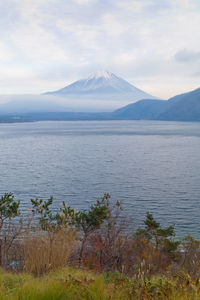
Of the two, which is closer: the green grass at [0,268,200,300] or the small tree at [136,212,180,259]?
the green grass at [0,268,200,300]

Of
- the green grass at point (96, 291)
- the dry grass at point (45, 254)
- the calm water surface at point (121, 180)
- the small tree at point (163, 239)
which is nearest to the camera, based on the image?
the green grass at point (96, 291)

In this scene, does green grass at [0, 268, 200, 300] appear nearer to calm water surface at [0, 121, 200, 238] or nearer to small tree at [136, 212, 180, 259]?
small tree at [136, 212, 180, 259]

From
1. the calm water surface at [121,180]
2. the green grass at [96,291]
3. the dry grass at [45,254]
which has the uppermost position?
the green grass at [96,291]

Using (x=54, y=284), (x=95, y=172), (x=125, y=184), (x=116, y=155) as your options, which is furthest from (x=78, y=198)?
(x=116, y=155)

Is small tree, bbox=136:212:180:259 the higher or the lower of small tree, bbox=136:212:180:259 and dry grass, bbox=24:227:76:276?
Answer: the lower

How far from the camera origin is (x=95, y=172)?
45781 mm

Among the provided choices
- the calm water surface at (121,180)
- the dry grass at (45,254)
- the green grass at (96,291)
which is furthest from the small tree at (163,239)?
the green grass at (96,291)

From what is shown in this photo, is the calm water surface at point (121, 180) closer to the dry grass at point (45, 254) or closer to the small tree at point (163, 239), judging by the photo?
the small tree at point (163, 239)

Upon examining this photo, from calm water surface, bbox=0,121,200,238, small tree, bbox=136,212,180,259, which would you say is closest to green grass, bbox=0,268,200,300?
small tree, bbox=136,212,180,259

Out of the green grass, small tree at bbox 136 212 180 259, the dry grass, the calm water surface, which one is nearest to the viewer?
the green grass

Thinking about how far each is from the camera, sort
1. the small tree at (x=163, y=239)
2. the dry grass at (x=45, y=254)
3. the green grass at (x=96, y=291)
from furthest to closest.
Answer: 1. the small tree at (x=163, y=239)
2. the dry grass at (x=45, y=254)
3. the green grass at (x=96, y=291)

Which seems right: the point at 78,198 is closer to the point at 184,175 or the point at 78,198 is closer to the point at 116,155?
the point at 184,175

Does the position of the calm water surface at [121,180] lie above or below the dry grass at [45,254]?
below

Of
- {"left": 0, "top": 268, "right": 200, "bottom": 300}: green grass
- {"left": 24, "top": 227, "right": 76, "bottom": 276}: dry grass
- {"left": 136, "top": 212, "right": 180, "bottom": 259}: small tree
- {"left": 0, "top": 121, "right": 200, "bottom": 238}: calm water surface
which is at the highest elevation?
{"left": 0, "top": 268, "right": 200, "bottom": 300}: green grass
